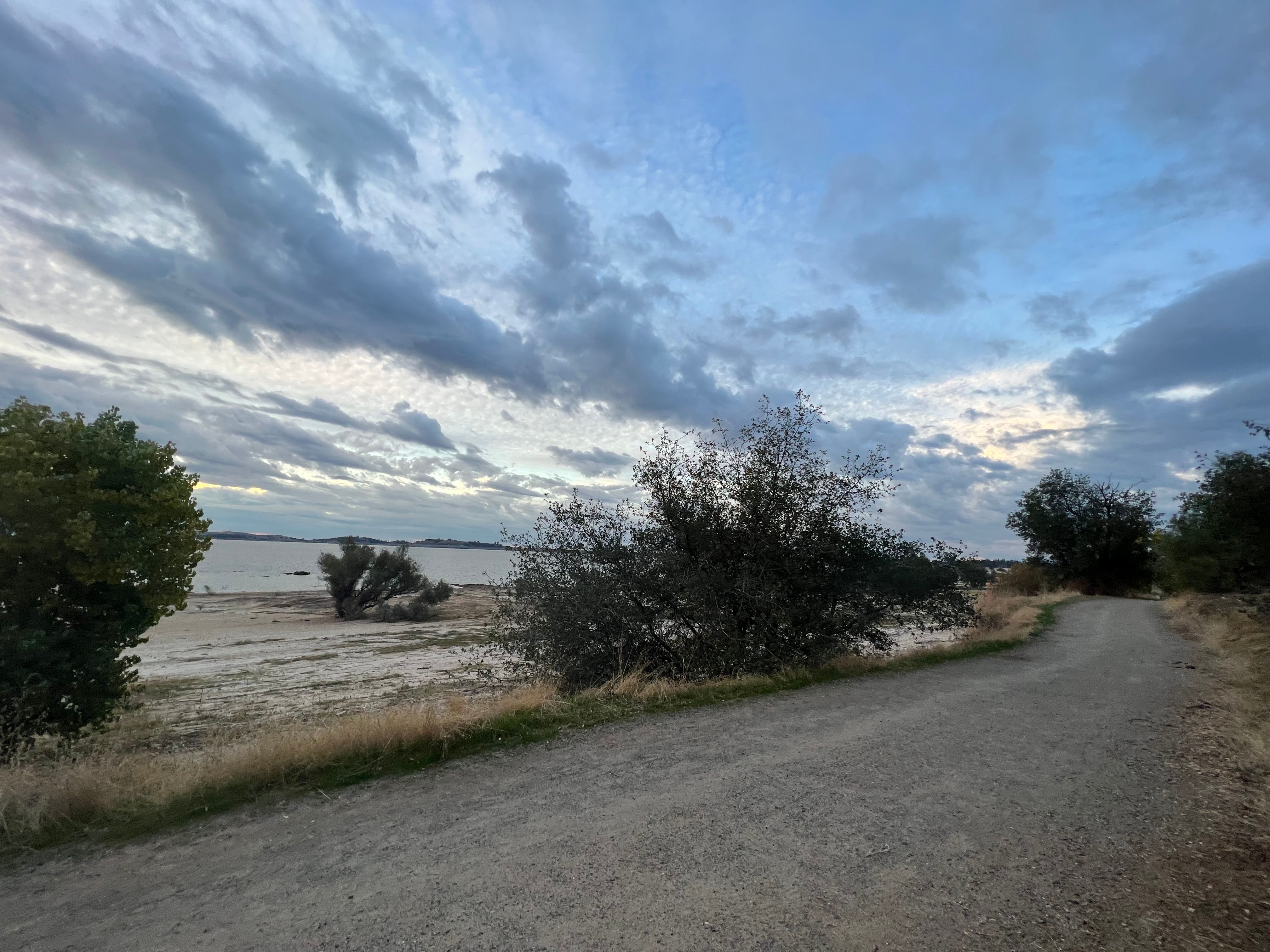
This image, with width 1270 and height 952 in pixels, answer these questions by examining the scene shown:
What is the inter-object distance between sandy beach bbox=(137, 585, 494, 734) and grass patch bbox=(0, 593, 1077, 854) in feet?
12.1

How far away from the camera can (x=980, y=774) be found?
5.80 metres

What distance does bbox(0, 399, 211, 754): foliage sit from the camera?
7688 mm

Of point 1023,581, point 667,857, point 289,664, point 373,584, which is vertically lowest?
point 289,664

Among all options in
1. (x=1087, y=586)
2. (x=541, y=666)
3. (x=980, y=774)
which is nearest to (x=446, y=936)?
(x=980, y=774)

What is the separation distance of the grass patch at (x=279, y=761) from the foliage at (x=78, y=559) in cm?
107

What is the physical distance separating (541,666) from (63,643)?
6.89 meters

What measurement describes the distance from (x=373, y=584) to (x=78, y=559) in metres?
36.5

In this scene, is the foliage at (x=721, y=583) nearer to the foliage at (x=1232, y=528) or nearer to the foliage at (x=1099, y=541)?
the foliage at (x=1232, y=528)

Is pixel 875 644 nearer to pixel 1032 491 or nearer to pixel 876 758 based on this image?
pixel 876 758

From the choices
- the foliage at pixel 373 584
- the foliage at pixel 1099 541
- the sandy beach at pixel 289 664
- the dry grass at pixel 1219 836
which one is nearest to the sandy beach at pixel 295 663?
the sandy beach at pixel 289 664

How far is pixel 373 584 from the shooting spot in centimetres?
4234

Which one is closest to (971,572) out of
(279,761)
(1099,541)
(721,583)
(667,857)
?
(721,583)

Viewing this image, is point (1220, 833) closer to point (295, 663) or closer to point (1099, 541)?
point (295, 663)

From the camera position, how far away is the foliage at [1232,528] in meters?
15.7
